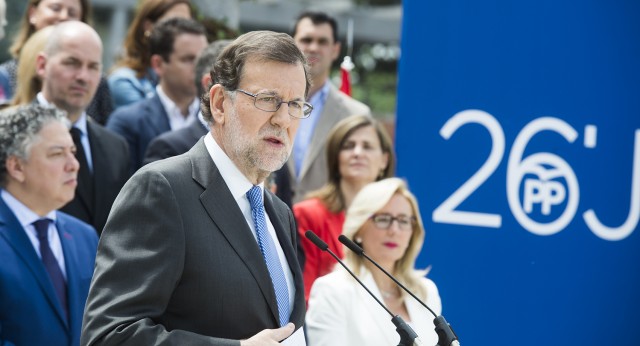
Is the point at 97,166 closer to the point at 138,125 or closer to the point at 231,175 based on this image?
the point at 138,125

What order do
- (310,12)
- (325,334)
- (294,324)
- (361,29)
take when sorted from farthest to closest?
(361,29), (310,12), (325,334), (294,324)

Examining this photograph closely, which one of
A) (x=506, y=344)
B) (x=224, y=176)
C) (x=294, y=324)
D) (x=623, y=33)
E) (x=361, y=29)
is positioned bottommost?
(x=506, y=344)

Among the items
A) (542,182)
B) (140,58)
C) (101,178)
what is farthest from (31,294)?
(140,58)

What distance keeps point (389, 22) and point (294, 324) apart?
21674 millimetres

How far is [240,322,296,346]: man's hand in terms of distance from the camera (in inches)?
105

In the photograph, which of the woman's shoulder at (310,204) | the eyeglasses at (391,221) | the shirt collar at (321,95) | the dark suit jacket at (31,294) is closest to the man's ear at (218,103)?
the dark suit jacket at (31,294)

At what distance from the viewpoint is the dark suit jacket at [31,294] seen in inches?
167

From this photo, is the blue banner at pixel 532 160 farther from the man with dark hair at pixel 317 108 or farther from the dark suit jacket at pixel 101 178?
the dark suit jacket at pixel 101 178

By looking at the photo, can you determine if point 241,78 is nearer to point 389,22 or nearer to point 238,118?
point 238,118

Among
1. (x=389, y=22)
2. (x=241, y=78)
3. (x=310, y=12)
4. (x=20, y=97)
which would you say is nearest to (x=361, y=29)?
(x=389, y=22)

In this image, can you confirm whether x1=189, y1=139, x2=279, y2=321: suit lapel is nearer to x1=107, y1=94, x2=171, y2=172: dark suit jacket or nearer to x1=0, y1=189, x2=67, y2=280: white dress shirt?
x1=0, y1=189, x2=67, y2=280: white dress shirt

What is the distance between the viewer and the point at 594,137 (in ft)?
17.2

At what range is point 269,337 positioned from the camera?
2689 mm

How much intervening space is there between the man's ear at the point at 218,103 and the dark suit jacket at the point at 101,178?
2.44 meters
